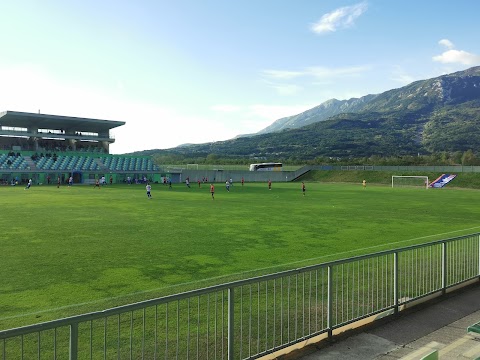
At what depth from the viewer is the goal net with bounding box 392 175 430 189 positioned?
67956mm

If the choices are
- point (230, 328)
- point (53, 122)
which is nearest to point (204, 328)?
point (230, 328)

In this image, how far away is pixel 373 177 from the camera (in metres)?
76.6

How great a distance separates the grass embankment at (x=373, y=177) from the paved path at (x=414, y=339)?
60412 millimetres

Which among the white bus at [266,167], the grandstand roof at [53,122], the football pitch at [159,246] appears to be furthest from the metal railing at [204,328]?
the white bus at [266,167]

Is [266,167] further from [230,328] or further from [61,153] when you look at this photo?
[230,328]

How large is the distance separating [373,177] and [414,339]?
74131 millimetres

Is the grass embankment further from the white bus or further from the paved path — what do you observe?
the paved path

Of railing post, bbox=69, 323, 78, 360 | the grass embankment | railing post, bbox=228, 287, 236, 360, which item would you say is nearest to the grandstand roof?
the grass embankment

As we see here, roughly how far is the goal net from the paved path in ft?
213

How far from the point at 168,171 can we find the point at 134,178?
23.2 feet

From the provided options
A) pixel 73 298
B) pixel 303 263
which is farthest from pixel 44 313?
pixel 303 263

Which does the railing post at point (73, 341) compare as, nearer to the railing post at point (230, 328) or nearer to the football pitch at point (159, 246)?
the railing post at point (230, 328)

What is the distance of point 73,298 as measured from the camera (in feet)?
27.6

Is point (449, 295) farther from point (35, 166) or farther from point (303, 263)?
point (35, 166)
